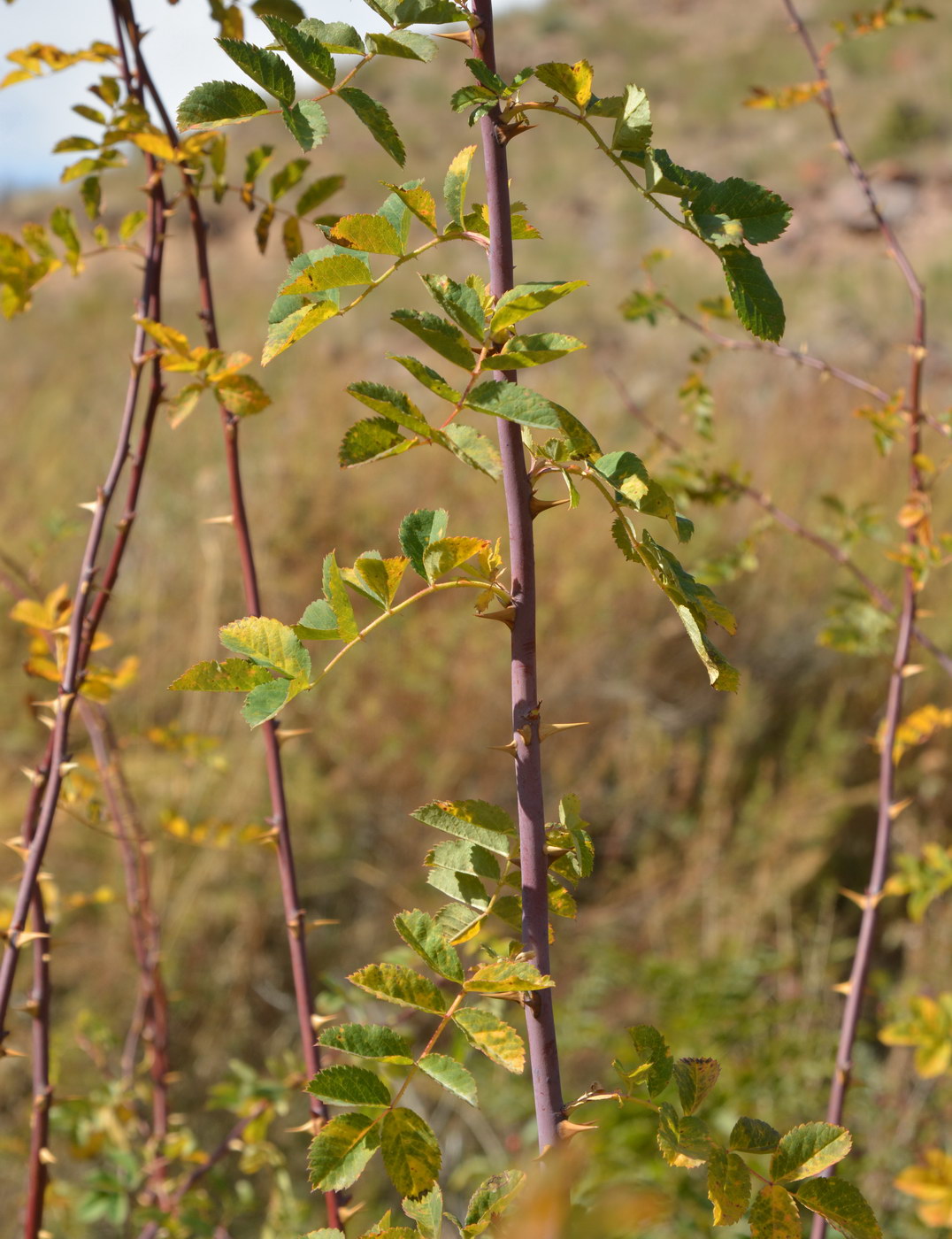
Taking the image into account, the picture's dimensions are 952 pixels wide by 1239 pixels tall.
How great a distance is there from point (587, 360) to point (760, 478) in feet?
7.97

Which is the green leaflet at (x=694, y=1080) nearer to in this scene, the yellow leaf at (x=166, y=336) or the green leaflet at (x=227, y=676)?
the green leaflet at (x=227, y=676)

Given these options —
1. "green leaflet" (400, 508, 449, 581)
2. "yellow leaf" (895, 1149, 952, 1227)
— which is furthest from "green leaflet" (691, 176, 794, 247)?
"yellow leaf" (895, 1149, 952, 1227)

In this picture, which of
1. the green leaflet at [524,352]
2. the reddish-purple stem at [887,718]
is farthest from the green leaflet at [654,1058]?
the reddish-purple stem at [887,718]

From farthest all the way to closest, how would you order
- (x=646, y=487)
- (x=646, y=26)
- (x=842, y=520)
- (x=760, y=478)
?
1. (x=646, y=26)
2. (x=760, y=478)
3. (x=842, y=520)
4. (x=646, y=487)

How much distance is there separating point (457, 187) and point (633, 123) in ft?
0.35

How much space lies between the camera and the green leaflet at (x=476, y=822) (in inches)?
23.4

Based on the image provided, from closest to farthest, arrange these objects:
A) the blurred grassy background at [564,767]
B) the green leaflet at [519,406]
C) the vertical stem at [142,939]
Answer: the green leaflet at [519,406] < the vertical stem at [142,939] < the blurred grassy background at [564,767]

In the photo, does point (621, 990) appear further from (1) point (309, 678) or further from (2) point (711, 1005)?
(1) point (309, 678)

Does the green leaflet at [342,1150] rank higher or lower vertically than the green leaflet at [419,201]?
lower

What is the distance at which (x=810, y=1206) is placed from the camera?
0.52m

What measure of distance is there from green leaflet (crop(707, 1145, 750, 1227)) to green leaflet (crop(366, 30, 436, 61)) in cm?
61

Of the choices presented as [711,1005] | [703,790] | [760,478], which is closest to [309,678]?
[711,1005]

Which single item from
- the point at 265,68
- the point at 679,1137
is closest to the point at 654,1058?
the point at 679,1137

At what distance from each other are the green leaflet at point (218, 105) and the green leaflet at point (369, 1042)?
49 centimetres
